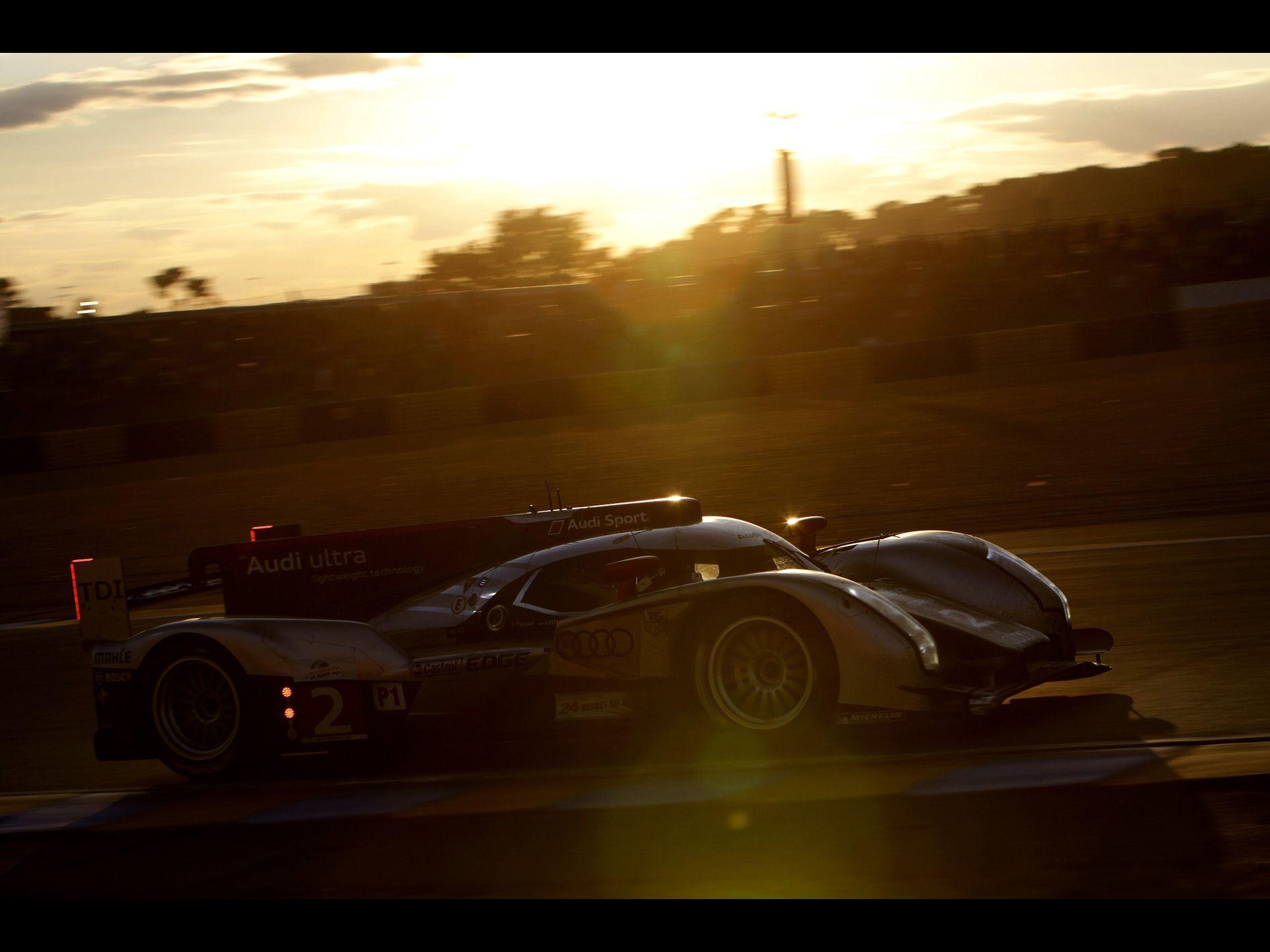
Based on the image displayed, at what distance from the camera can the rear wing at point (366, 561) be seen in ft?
20.8

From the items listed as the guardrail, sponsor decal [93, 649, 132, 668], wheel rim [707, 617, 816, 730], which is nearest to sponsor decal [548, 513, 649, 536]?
wheel rim [707, 617, 816, 730]

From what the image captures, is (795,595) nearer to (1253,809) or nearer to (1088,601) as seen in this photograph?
(1253,809)

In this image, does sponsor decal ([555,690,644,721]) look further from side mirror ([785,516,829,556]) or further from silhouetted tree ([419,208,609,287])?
silhouetted tree ([419,208,609,287])

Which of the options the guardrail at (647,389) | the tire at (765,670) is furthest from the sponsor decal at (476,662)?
the guardrail at (647,389)

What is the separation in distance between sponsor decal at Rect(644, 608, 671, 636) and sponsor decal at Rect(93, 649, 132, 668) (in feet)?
8.13

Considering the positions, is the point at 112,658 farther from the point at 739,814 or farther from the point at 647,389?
the point at 647,389

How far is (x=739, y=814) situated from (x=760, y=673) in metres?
1.18

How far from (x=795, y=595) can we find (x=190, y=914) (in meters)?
2.54

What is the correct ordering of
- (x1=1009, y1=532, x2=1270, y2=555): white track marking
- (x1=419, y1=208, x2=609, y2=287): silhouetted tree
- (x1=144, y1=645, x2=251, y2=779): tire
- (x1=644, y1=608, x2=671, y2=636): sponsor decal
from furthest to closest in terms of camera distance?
(x1=419, y1=208, x2=609, y2=287): silhouetted tree < (x1=1009, y1=532, x2=1270, y2=555): white track marking < (x1=144, y1=645, x2=251, y2=779): tire < (x1=644, y1=608, x2=671, y2=636): sponsor decal

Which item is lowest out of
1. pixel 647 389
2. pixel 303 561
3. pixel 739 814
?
pixel 739 814

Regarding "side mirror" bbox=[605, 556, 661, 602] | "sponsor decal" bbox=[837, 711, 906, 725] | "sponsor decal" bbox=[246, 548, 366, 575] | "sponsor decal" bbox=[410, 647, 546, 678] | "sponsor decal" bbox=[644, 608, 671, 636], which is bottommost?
"sponsor decal" bbox=[837, 711, 906, 725]

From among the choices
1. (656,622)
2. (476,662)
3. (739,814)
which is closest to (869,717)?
(656,622)

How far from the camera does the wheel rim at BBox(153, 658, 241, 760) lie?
Answer: 19.7 feet

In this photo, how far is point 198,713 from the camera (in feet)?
19.9
